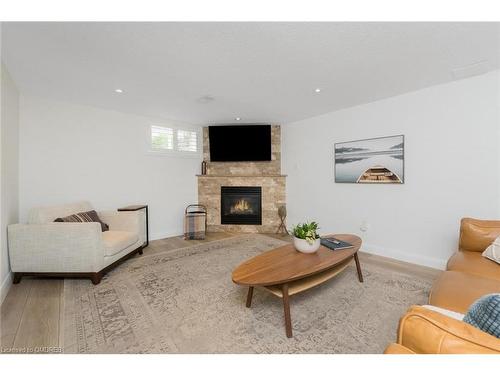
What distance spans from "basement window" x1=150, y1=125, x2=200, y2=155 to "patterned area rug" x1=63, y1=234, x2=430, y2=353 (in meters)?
2.41

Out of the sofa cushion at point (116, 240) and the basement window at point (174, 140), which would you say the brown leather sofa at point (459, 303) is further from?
the basement window at point (174, 140)

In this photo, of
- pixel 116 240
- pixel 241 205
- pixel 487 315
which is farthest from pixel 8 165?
pixel 487 315

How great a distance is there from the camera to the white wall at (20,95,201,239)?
2.91 m

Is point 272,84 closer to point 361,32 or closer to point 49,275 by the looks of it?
point 361,32

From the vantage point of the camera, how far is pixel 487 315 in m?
0.66

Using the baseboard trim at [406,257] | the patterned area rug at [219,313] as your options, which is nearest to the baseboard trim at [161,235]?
the patterned area rug at [219,313]

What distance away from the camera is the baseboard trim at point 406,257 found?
2654mm

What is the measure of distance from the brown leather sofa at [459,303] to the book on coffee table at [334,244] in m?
0.75

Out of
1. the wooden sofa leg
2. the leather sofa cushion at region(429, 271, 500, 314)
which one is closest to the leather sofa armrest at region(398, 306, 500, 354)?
the leather sofa cushion at region(429, 271, 500, 314)

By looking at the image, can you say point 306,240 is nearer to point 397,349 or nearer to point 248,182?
point 397,349

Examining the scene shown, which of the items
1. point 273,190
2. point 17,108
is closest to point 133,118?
point 17,108

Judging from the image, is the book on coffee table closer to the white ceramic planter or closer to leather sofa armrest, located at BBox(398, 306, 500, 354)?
the white ceramic planter

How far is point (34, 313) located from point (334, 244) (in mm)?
2757
